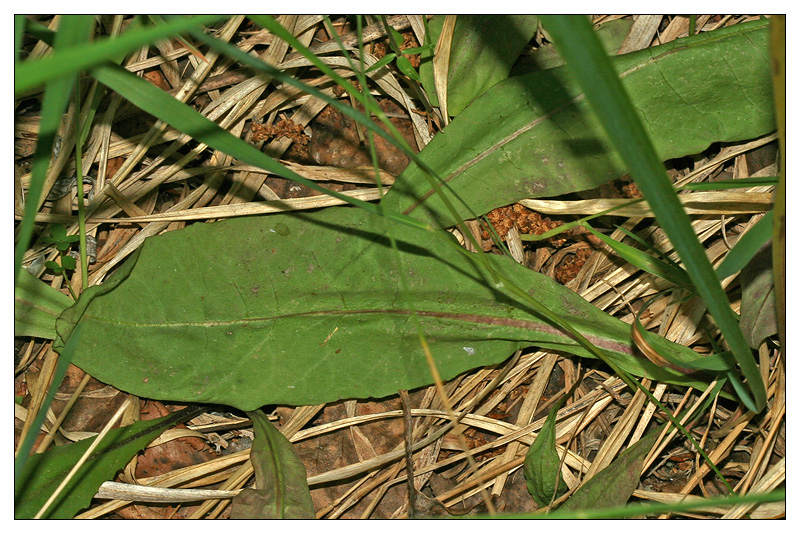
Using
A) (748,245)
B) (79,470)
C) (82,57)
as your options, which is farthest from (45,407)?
(748,245)

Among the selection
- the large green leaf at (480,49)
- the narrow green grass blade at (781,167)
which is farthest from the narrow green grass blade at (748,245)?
the large green leaf at (480,49)

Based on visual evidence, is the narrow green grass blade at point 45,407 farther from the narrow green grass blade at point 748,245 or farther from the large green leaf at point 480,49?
the narrow green grass blade at point 748,245

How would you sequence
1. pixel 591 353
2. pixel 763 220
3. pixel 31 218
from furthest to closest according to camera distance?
pixel 591 353
pixel 763 220
pixel 31 218

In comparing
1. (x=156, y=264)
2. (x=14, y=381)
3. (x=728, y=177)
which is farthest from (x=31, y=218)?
(x=728, y=177)

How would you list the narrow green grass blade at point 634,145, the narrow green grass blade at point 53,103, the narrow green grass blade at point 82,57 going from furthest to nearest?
1. the narrow green grass blade at point 53,103
2. the narrow green grass blade at point 634,145
3. the narrow green grass blade at point 82,57
